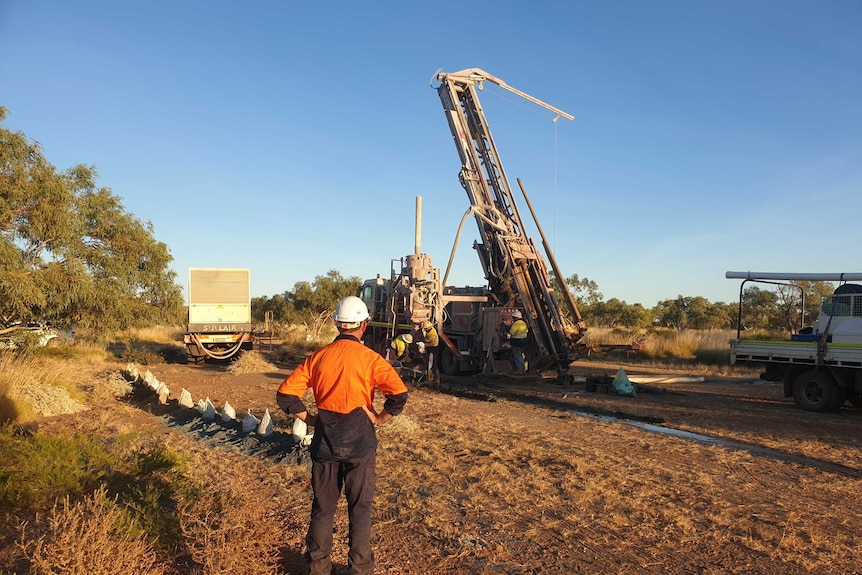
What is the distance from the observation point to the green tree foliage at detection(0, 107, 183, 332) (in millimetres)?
8742

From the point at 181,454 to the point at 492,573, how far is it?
3.75 metres

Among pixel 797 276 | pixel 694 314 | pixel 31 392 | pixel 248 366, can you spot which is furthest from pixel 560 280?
pixel 694 314

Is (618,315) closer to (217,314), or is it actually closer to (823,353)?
(217,314)

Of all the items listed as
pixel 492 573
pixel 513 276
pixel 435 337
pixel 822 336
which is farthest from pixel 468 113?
pixel 492 573

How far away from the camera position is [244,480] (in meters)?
6.11

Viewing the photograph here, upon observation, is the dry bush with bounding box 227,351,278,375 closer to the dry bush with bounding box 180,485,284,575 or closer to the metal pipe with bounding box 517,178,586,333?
the metal pipe with bounding box 517,178,586,333

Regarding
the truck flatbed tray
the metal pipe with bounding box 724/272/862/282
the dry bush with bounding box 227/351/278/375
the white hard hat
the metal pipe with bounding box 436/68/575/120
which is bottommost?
the dry bush with bounding box 227/351/278/375

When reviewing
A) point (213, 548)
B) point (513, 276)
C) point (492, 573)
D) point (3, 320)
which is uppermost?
point (513, 276)

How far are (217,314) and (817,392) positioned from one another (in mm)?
16153

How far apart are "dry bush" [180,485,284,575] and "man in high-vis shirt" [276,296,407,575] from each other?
322 millimetres

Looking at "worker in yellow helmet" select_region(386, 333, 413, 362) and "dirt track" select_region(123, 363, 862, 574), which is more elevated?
"worker in yellow helmet" select_region(386, 333, 413, 362)

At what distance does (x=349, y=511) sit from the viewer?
388 centimetres

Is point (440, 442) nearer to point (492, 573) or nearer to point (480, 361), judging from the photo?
point (492, 573)

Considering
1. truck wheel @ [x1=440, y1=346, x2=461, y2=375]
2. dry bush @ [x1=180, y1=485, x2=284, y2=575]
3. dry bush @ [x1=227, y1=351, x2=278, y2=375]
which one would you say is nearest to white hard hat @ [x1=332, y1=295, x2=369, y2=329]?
dry bush @ [x1=180, y1=485, x2=284, y2=575]
